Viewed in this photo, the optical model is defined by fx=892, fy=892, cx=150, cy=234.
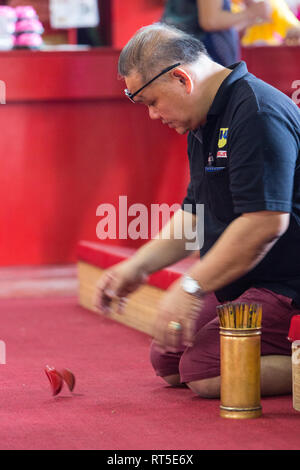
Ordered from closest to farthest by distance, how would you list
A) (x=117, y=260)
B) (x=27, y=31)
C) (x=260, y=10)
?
(x=117, y=260) → (x=260, y=10) → (x=27, y=31)

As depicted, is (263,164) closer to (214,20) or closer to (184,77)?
(184,77)

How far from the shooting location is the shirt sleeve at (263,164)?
1.91 m

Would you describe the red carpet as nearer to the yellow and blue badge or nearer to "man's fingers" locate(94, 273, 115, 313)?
"man's fingers" locate(94, 273, 115, 313)

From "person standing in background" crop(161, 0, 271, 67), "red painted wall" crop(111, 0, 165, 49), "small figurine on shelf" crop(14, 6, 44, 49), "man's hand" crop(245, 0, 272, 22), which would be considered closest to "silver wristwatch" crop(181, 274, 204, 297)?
"person standing in background" crop(161, 0, 271, 67)

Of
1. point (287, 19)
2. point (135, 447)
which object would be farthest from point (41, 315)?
point (287, 19)

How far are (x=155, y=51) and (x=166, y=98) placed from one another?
4.3 inches

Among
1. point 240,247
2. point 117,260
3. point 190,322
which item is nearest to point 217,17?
point 117,260

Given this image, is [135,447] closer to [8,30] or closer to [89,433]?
[89,433]

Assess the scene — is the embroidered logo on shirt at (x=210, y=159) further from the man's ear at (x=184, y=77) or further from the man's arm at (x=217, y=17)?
the man's arm at (x=217, y=17)

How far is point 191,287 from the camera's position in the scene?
6.26ft

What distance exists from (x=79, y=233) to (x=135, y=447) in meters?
3.34

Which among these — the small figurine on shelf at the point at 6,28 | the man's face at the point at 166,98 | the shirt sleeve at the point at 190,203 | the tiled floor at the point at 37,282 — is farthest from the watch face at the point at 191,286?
the small figurine on shelf at the point at 6,28

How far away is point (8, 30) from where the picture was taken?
5.22m

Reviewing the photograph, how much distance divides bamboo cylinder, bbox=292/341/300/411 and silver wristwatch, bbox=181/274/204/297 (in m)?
0.28
